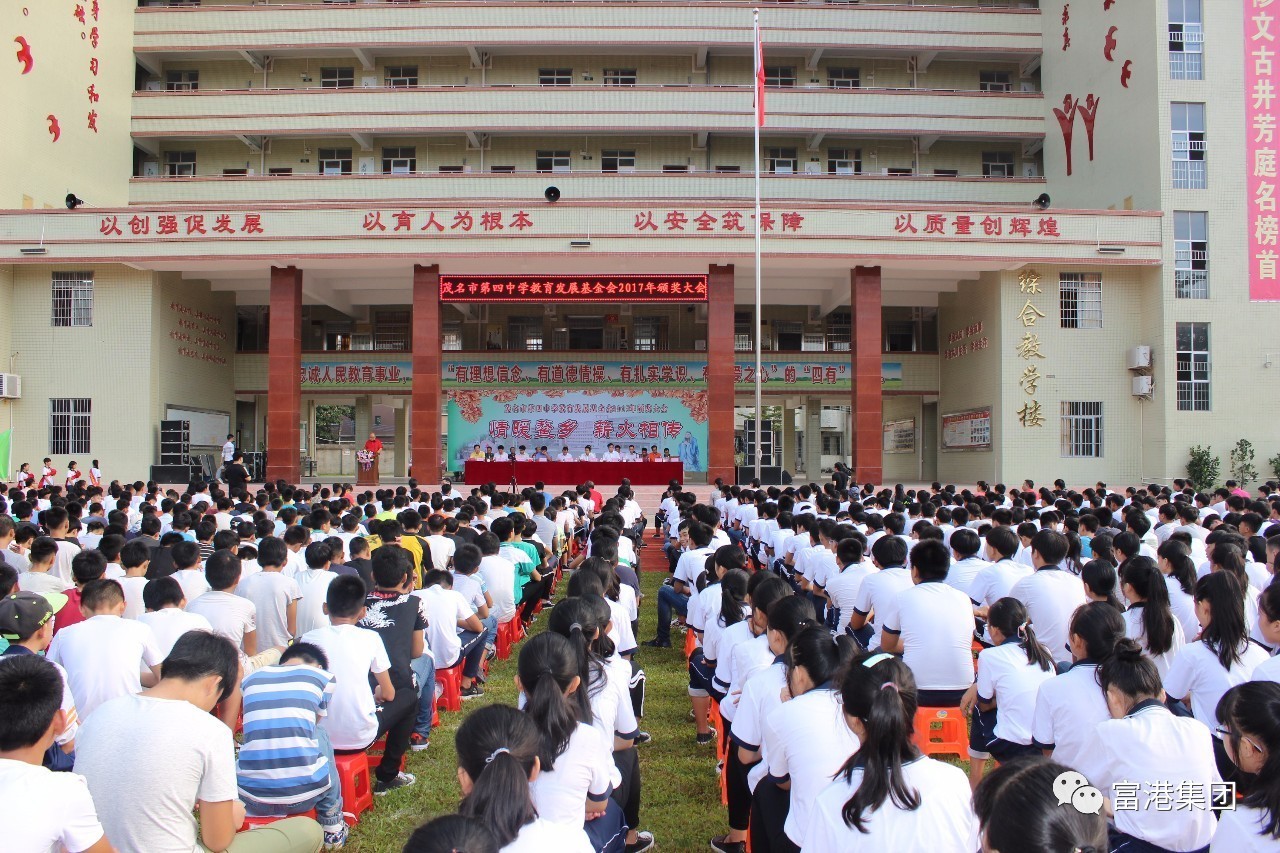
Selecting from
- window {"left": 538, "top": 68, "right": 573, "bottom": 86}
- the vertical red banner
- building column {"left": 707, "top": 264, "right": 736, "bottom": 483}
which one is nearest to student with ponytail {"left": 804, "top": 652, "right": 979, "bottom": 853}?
building column {"left": 707, "top": 264, "right": 736, "bottom": 483}

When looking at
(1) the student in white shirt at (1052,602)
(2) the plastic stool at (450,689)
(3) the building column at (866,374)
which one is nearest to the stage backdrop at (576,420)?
(3) the building column at (866,374)

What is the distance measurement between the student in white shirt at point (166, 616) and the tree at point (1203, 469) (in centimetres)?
1815

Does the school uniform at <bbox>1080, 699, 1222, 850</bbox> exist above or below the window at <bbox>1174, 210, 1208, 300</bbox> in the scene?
below

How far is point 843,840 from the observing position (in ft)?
6.89

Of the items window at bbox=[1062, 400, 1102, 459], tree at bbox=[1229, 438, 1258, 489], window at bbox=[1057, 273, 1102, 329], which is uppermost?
window at bbox=[1057, 273, 1102, 329]

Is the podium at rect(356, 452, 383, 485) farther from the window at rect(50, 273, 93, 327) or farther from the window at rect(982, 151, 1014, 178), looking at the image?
the window at rect(982, 151, 1014, 178)

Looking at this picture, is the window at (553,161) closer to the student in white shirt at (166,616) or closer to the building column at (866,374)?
the building column at (866,374)

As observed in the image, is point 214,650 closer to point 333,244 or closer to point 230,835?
point 230,835

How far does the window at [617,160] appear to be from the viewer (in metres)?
22.2

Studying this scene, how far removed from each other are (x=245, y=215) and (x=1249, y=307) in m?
20.4

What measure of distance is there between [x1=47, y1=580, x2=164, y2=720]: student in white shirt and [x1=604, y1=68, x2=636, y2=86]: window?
68.4ft

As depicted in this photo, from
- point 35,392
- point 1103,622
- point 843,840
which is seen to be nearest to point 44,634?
point 843,840

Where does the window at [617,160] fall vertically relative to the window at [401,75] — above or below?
below

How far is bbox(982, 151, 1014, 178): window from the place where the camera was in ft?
73.9
